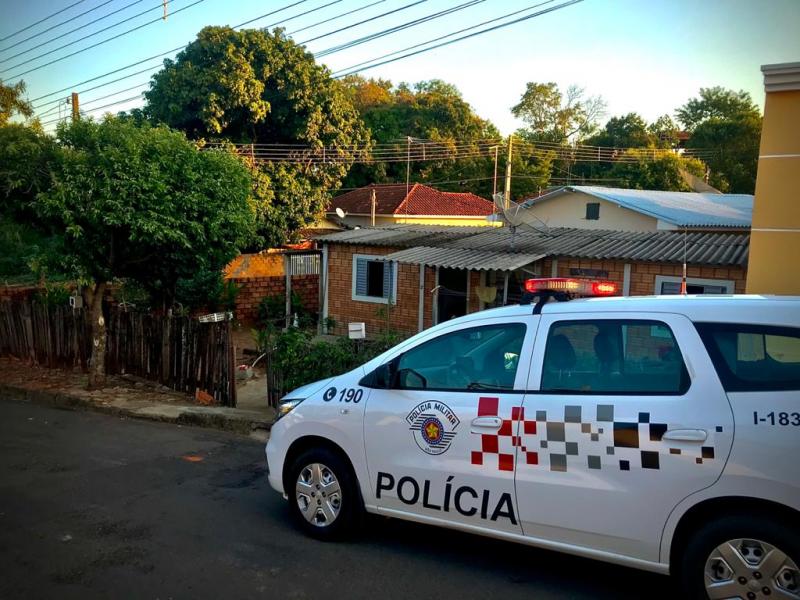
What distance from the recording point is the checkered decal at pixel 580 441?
3.72 m

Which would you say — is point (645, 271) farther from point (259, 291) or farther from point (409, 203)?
point (409, 203)

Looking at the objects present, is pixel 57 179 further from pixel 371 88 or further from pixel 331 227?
pixel 371 88

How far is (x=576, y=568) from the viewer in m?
4.62

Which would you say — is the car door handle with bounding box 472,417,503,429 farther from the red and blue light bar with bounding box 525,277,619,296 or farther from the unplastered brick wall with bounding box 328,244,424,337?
the unplastered brick wall with bounding box 328,244,424,337

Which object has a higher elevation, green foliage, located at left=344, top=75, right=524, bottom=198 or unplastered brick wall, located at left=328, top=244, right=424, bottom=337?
green foliage, located at left=344, top=75, right=524, bottom=198

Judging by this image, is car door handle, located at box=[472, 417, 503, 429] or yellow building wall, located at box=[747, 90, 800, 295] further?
yellow building wall, located at box=[747, 90, 800, 295]

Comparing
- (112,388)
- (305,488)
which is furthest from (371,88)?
(305,488)

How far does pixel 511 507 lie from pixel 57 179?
26.9ft

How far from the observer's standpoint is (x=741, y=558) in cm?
353

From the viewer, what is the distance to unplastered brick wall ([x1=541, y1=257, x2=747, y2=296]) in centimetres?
1189

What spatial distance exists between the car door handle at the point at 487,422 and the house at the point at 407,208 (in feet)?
91.1

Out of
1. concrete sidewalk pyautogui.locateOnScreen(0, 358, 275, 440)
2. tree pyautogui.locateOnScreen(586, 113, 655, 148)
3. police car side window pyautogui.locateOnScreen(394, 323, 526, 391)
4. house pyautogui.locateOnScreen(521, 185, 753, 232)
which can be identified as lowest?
concrete sidewalk pyautogui.locateOnScreen(0, 358, 275, 440)

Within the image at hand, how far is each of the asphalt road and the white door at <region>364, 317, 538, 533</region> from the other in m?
0.43

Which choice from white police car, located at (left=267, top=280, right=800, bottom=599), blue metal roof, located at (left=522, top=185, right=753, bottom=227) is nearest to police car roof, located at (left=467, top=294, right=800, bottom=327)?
white police car, located at (left=267, top=280, right=800, bottom=599)
